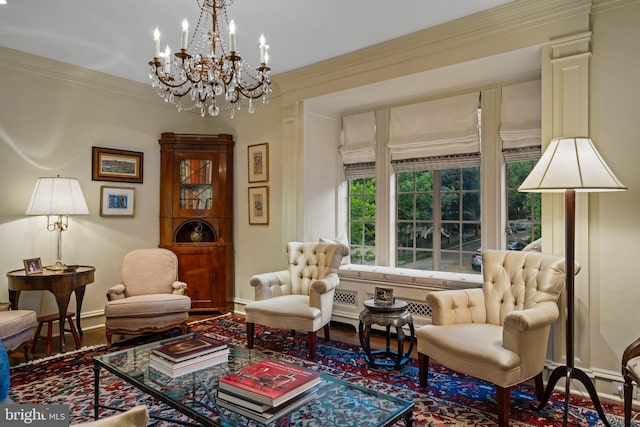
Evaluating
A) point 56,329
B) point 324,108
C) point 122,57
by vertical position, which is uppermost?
point 122,57

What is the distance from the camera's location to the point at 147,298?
12.0ft

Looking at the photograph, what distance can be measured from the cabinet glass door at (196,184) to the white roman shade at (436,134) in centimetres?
229

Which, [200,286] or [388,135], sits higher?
[388,135]

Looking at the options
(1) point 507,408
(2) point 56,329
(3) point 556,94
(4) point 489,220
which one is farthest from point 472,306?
(2) point 56,329

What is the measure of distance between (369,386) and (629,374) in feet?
4.89

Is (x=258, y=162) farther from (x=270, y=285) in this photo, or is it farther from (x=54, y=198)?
(x=54, y=198)

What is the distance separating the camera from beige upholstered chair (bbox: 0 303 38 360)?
2812 millimetres

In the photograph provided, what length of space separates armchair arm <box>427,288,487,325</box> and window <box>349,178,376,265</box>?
5.97ft

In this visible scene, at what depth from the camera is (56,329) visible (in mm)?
4035

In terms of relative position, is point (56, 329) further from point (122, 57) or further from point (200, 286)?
point (122, 57)

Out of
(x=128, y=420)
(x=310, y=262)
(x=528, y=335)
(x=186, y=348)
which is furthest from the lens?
(x=310, y=262)

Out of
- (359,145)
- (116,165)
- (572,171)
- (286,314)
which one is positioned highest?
(359,145)

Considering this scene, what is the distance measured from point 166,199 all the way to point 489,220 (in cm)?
367

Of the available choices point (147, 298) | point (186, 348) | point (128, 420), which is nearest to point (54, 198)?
point (147, 298)
